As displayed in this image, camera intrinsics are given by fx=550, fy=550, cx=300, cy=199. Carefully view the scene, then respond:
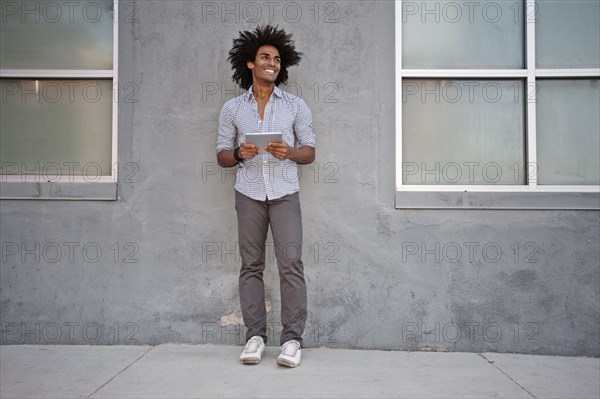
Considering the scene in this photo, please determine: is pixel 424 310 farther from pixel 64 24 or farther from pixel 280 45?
pixel 64 24

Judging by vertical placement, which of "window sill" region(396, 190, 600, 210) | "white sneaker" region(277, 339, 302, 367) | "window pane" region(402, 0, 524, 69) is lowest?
"white sneaker" region(277, 339, 302, 367)

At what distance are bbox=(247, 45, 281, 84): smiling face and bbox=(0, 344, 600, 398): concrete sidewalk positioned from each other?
2025 mm

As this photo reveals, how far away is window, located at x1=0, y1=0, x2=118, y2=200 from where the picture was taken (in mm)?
4523

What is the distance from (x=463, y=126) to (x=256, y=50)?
178 centimetres

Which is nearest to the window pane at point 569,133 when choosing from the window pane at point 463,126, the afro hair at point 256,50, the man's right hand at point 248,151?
the window pane at point 463,126

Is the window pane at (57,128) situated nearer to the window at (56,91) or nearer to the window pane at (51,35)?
the window at (56,91)

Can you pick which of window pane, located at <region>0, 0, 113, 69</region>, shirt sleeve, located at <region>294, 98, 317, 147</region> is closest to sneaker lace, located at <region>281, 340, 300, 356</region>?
shirt sleeve, located at <region>294, 98, 317, 147</region>

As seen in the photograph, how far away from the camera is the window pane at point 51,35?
454 cm

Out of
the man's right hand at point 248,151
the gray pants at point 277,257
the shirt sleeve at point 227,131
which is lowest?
the gray pants at point 277,257

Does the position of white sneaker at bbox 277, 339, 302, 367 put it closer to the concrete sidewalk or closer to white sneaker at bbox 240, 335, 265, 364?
the concrete sidewalk

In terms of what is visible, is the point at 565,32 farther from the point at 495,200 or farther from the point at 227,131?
the point at 227,131

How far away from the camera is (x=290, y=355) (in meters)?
3.74

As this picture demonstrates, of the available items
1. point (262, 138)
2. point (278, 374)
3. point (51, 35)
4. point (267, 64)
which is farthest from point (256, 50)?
point (278, 374)

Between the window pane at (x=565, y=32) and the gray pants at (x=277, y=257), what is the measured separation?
7.80 ft
